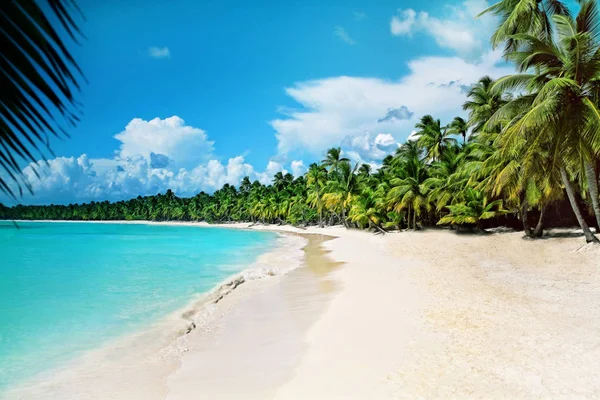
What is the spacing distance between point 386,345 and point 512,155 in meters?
14.0

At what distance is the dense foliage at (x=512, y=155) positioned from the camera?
1166cm

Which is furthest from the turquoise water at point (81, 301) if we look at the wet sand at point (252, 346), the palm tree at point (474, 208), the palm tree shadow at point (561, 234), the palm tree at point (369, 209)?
the palm tree shadow at point (561, 234)

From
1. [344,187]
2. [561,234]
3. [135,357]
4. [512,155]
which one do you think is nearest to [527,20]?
[512,155]

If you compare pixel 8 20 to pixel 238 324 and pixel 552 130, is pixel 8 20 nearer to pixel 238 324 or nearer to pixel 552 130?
pixel 238 324

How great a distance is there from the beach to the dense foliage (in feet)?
12.5

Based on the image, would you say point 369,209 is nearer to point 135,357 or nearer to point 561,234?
point 561,234

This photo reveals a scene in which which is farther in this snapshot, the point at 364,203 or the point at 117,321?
the point at 364,203

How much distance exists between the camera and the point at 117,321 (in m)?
11.2

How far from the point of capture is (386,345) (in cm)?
642

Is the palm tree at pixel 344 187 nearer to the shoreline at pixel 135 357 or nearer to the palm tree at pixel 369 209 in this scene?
the palm tree at pixel 369 209

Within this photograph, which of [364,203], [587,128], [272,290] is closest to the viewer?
[587,128]

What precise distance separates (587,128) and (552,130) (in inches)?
33.5

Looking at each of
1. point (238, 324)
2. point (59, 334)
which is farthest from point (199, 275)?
point (238, 324)

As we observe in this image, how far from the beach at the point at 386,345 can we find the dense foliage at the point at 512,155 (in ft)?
12.5
